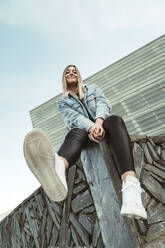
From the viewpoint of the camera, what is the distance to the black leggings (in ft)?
3.81

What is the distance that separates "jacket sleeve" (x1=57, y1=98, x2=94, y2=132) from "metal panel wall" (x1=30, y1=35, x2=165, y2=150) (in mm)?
15221

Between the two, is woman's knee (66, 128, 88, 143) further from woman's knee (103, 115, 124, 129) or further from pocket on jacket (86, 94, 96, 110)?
pocket on jacket (86, 94, 96, 110)

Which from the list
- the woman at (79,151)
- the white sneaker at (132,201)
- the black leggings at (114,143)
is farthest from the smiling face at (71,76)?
the white sneaker at (132,201)

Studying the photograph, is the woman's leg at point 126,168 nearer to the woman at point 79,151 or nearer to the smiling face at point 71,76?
the woman at point 79,151

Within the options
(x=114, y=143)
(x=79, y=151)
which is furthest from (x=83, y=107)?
(x=114, y=143)

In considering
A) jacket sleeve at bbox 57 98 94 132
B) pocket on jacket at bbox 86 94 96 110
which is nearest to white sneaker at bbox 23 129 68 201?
jacket sleeve at bbox 57 98 94 132

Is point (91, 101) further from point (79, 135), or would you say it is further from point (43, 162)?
point (43, 162)

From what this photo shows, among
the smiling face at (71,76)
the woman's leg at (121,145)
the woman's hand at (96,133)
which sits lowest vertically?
the woman's leg at (121,145)

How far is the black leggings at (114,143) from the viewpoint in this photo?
116 cm

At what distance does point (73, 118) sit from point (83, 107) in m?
0.19

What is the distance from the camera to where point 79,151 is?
1.41 m

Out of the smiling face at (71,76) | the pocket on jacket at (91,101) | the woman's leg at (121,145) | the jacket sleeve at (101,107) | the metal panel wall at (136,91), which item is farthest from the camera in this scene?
the metal panel wall at (136,91)

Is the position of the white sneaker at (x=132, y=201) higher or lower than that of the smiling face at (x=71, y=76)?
lower

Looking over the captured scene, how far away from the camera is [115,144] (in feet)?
4.08
